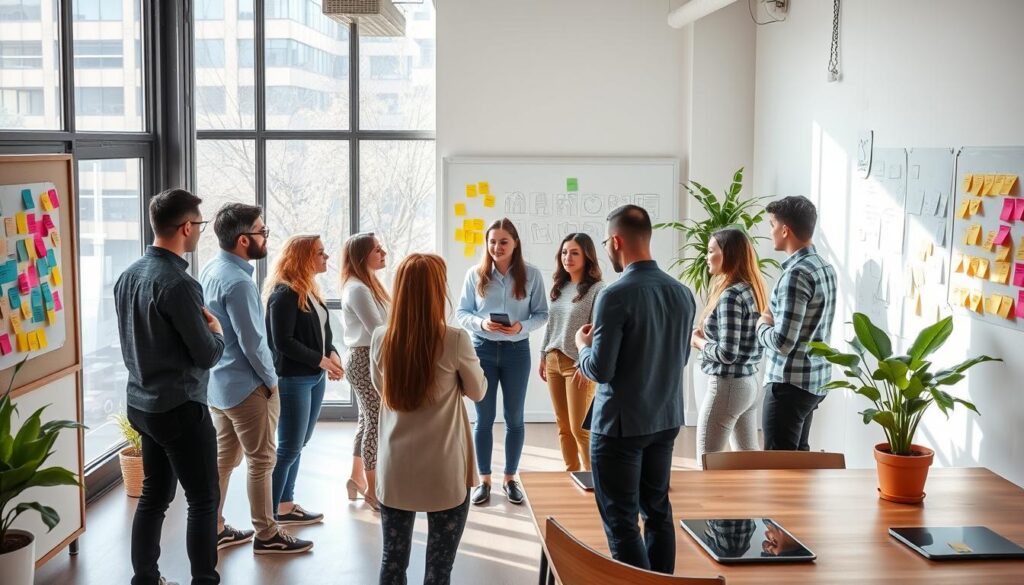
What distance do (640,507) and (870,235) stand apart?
2767 mm

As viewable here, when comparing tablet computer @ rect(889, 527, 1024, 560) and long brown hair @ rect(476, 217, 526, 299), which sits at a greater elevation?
long brown hair @ rect(476, 217, 526, 299)

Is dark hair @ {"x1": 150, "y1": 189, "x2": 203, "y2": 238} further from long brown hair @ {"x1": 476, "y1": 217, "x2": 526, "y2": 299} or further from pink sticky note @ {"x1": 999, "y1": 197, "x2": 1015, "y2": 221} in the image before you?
pink sticky note @ {"x1": 999, "y1": 197, "x2": 1015, "y2": 221}

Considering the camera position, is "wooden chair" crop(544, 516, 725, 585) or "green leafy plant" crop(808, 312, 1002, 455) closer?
"wooden chair" crop(544, 516, 725, 585)

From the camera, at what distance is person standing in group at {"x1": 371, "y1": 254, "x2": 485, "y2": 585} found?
3281mm

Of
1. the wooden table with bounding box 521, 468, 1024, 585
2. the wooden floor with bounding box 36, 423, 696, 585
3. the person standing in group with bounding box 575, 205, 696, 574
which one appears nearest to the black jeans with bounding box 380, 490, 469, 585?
the wooden table with bounding box 521, 468, 1024, 585

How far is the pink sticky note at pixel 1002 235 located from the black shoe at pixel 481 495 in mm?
2866

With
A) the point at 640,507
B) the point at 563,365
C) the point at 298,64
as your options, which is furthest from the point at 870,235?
the point at 298,64

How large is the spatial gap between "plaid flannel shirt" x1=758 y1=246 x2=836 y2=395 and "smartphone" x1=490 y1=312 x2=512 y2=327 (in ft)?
4.66

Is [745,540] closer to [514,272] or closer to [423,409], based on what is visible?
[423,409]

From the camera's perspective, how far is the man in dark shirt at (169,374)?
3785mm

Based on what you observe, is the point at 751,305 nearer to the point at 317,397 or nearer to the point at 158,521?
the point at 317,397

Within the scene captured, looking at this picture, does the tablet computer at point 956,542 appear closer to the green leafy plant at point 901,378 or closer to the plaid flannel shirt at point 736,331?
the green leafy plant at point 901,378

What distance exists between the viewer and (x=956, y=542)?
9.73 ft

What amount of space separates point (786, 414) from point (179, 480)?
2565 millimetres
